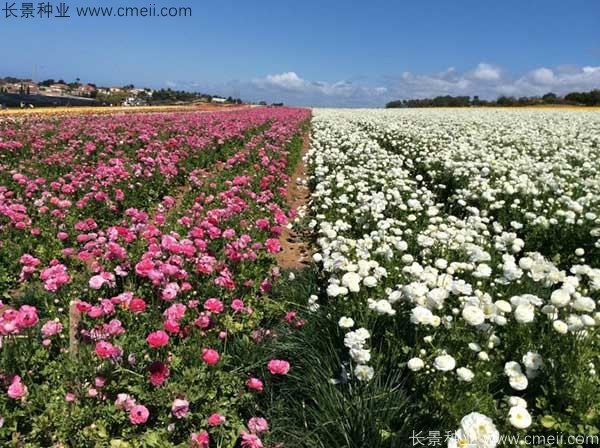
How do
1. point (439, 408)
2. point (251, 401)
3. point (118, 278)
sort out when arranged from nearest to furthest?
point (439, 408), point (251, 401), point (118, 278)

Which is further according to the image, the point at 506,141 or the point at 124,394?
the point at 506,141

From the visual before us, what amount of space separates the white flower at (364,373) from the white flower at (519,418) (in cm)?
89

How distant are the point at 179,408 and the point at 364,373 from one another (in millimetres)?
1239

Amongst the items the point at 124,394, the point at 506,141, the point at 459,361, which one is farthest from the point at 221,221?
the point at 506,141

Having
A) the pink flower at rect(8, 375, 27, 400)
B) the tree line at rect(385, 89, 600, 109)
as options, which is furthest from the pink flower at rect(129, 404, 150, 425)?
the tree line at rect(385, 89, 600, 109)

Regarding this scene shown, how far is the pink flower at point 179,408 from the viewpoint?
271 cm

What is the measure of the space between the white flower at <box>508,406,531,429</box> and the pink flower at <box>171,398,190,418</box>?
1.90 meters

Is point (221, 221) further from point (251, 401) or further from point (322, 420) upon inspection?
point (322, 420)

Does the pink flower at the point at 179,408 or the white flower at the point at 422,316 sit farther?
the white flower at the point at 422,316

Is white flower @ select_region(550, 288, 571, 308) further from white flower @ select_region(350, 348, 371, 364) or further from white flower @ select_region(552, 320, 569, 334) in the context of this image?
white flower @ select_region(350, 348, 371, 364)

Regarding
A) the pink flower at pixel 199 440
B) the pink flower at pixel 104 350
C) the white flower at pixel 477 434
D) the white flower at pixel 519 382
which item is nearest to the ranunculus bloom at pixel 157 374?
the pink flower at pixel 104 350

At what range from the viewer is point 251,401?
3332mm

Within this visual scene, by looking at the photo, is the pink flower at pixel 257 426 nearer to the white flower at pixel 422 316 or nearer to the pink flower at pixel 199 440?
the pink flower at pixel 199 440

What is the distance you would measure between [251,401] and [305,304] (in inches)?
53.5
